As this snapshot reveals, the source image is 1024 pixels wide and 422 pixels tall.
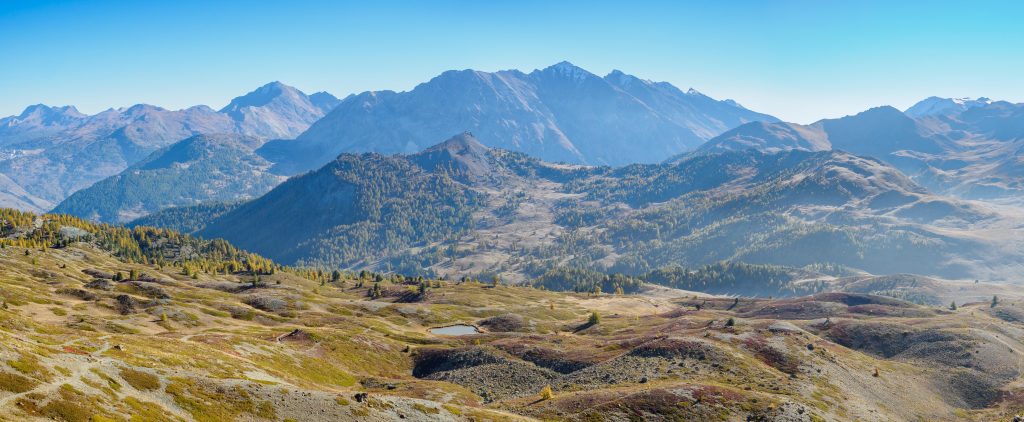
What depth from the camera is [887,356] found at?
465ft

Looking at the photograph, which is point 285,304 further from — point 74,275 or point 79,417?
point 79,417

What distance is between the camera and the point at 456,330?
603 ft

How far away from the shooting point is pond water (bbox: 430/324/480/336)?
177125 millimetres

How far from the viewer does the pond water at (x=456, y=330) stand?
177125 mm

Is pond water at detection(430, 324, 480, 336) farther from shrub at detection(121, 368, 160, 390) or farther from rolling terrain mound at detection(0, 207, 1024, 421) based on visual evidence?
shrub at detection(121, 368, 160, 390)

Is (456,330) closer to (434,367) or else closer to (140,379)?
(434,367)

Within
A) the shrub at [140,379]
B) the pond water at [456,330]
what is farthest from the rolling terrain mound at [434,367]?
the pond water at [456,330]

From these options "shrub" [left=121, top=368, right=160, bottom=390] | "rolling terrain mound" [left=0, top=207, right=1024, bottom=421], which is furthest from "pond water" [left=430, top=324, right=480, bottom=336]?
"shrub" [left=121, top=368, right=160, bottom=390]

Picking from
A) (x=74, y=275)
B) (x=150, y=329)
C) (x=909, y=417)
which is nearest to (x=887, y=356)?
(x=909, y=417)

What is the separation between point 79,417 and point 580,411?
57529mm

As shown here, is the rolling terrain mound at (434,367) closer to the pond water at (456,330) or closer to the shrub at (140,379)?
the shrub at (140,379)

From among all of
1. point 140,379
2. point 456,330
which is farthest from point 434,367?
point 140,379

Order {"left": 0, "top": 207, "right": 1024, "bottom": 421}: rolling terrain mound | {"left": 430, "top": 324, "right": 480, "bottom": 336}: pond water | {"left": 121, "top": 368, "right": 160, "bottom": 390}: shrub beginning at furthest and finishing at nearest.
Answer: {"left": 430, "top": 324, "right": 480, "bottom": 336}: pond water, {"left": 0, "top": 207, "right": 1024, "bottom": 421}: rolling terrain mound, {"left": 121, "top": 368, "right": 160, "bottom": 390}: shrub

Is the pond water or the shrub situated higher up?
the shrub
